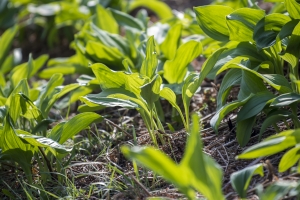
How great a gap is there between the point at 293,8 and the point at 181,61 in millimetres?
695

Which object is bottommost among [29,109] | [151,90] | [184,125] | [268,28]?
[184,125]

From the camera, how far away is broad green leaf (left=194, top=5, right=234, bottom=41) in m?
2.34

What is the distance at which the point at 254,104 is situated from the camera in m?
2.02

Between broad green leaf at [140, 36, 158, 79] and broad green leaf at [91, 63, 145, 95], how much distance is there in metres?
0.10

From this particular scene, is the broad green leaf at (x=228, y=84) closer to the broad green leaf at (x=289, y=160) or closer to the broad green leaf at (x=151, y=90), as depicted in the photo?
the broad green leaf at (x=151, y=90)

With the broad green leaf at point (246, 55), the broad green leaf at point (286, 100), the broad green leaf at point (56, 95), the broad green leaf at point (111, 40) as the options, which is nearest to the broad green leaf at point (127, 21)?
the broad green leaf at point (111, 40)

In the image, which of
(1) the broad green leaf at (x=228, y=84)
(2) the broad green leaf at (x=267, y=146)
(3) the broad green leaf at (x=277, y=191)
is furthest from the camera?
(1) the broad green leaf at (x=228, y=84)

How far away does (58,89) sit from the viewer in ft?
8.88

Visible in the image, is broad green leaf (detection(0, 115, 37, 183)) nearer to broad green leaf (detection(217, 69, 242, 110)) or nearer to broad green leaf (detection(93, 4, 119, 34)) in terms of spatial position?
broad green leaf (detection(217, 69, 242, 110))

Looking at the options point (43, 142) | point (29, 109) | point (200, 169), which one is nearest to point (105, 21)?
point (29, 109)

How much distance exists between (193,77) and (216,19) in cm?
30

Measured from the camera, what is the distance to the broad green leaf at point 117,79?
86.7 inches

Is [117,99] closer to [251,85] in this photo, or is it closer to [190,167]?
[251,85]

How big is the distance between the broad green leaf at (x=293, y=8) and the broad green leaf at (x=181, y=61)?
0.57 meters
